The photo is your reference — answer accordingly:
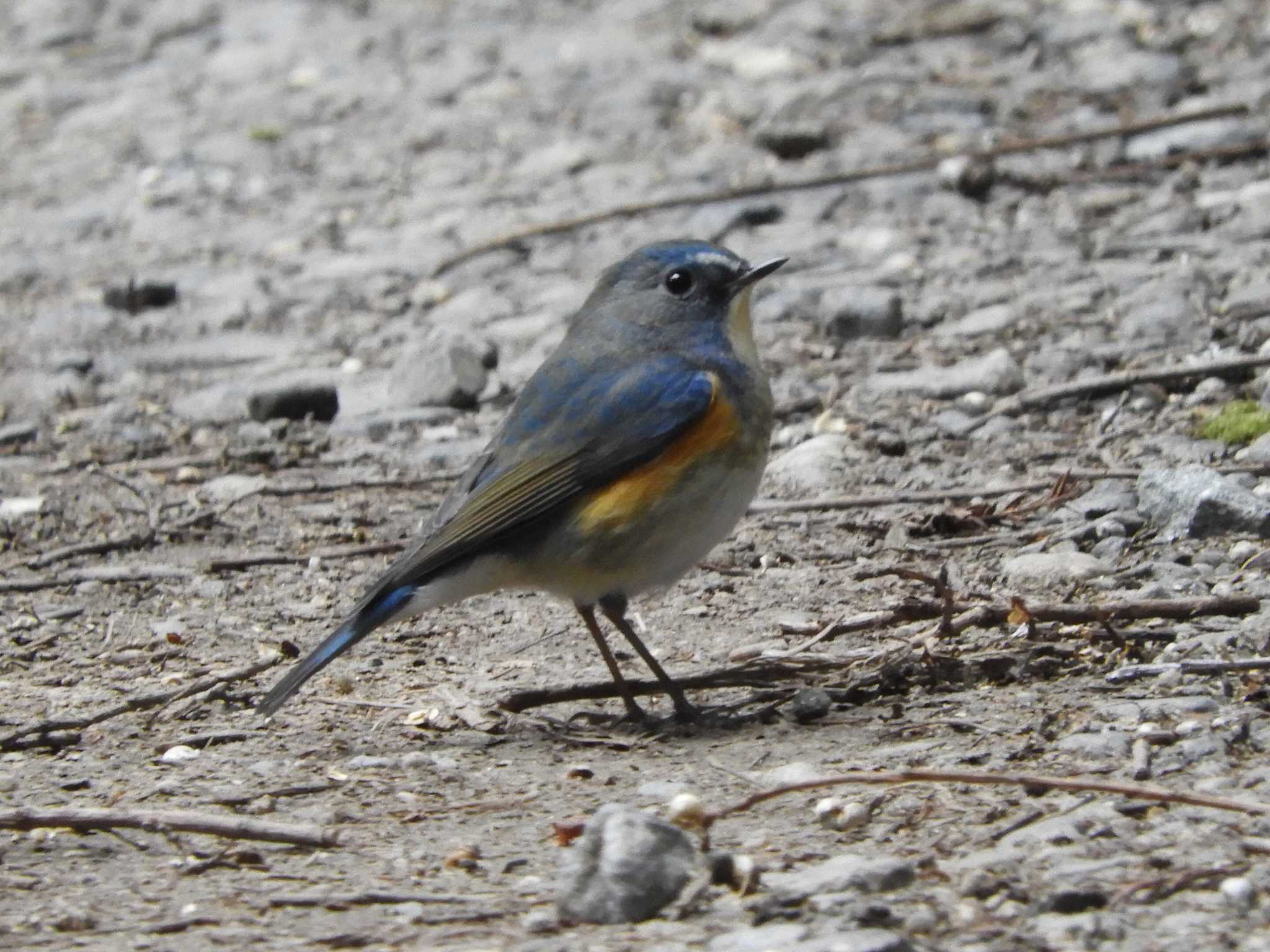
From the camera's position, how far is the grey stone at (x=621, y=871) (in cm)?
342

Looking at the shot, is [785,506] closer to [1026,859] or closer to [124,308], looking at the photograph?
[1026,859]

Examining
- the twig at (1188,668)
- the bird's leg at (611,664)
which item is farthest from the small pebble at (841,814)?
the bird's leg at (611,664)

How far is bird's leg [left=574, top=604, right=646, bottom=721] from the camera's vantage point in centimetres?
497

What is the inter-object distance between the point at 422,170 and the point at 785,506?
179 inches

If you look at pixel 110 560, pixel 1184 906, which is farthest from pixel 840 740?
pixel 110 560

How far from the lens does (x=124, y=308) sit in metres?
9.05

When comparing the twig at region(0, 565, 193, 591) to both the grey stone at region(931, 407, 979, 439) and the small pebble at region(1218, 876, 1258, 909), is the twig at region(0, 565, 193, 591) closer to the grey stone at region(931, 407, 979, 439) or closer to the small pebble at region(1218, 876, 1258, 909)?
the grey stone at region(931, 407, 979, 439)

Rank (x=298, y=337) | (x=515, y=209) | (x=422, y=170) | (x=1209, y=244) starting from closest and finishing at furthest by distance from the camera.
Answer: (x=1209, y=244) → (x=298, y=337) → (x=515, y=209) → (x=422, y=170)

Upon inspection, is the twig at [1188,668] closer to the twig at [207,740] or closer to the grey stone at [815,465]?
the grey stone at [815,465]

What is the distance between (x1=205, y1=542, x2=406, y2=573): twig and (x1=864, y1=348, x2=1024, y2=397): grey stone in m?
1.93

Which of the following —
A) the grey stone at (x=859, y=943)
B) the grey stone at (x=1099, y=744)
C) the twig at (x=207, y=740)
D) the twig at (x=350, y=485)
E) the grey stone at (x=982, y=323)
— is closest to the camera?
the grey stone at (x=859, y=943)

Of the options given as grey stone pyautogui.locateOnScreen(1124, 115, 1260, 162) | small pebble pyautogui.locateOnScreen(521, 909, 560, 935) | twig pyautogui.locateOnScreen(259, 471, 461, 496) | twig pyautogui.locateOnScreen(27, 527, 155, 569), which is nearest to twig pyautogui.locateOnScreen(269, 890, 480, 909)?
small pebble pyautogui.locateOnScreen(521, 909, 560, 935)

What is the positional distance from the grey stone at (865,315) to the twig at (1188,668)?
10.5 ft

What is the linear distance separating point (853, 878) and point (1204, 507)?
2.39m
